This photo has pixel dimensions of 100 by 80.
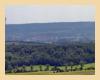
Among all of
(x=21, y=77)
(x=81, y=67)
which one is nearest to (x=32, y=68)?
(x=21, y=77)

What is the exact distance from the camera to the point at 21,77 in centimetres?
445

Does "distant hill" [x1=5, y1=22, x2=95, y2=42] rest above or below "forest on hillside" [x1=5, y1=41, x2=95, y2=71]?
above

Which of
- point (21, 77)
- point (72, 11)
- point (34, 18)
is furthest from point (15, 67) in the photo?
point (72, 11)

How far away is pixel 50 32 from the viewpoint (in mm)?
4453

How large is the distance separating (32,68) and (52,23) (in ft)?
1.79

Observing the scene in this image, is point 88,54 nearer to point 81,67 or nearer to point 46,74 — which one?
point 81,67

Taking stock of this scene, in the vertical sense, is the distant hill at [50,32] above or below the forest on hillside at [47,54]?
above

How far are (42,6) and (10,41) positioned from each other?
1.73 feet

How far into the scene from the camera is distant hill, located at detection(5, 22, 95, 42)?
4434mm

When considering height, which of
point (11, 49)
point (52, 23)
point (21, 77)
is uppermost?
point (52, 23)

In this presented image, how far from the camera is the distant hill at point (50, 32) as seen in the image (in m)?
4.43

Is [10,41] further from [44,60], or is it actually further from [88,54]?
[88,54]

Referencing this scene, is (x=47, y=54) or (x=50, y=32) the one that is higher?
(x=50, y=32)

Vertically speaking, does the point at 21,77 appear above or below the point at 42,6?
below
